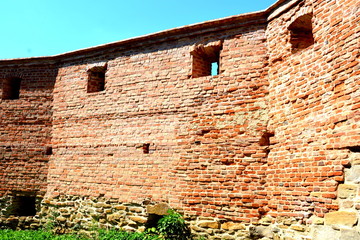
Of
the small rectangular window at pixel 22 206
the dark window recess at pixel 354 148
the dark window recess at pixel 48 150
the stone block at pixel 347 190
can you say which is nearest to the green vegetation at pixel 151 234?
the small rectangular window at pixel 22 206

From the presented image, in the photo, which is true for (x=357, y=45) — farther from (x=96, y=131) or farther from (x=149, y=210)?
(x=96, y=131)

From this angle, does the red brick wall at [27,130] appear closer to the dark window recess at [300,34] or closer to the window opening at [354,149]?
the dark window recess at [300,34]

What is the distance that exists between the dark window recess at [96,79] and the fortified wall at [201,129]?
34 mm

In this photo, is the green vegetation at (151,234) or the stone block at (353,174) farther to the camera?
the green vegetation at (151,234)

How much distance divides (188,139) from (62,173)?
14.2ft

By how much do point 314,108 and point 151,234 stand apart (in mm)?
4760

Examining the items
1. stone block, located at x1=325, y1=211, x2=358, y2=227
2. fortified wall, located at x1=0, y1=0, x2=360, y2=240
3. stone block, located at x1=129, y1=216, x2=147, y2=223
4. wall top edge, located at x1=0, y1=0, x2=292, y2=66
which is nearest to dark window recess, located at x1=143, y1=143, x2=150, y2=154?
fortified wall, located at x1=0, y1=0, x2=360, y2=240

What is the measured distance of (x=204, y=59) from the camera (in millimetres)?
8719

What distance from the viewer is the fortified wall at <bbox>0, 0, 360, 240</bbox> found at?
5.65 metres

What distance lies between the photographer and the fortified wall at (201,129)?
5652mm

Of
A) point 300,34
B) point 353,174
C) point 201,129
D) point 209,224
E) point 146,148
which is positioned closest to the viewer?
point 353,174

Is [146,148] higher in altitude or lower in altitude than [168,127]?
lower

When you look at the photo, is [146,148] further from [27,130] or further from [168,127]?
[27,130]

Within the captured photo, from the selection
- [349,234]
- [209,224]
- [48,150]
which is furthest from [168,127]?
[349,234]
